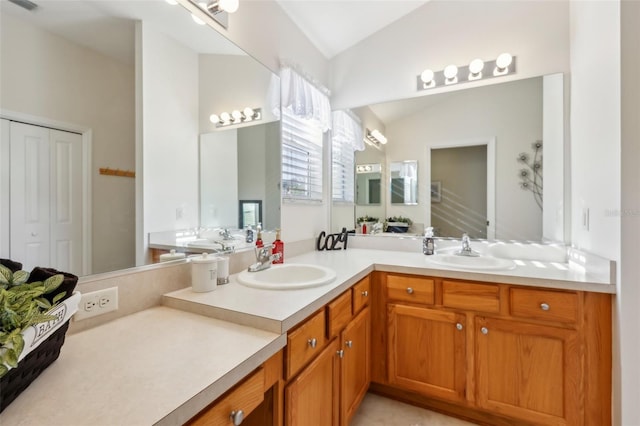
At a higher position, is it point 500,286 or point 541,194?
point 541,194

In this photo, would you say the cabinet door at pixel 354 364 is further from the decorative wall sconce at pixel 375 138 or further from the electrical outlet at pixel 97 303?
the decorative wall sconce at pixel 375 138

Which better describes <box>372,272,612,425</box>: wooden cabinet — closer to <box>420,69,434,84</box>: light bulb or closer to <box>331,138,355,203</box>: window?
<box>331,138,355,203</box>: window

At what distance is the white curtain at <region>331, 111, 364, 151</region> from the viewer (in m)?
2.55

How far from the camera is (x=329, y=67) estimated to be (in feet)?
8.52

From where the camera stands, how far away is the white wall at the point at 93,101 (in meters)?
0.77

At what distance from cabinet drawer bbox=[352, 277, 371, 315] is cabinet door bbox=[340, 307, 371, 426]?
0.05 m

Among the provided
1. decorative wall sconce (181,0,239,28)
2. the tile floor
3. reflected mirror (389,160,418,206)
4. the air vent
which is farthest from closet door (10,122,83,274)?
reflected mirror (389,160,418,206)

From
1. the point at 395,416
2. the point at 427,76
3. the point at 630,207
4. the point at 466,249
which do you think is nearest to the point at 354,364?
the point at 395,416

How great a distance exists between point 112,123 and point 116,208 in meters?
0.29

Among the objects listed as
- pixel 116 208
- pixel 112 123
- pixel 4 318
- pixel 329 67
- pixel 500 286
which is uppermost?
pixel 329 67

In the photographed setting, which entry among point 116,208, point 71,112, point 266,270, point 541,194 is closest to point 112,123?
point 71,112

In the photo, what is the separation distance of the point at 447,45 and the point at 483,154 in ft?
2.84

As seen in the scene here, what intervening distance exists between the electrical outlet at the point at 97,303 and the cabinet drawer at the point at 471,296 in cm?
154

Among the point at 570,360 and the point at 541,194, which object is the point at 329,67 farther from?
the point at 570,360
